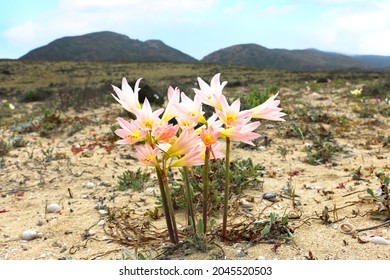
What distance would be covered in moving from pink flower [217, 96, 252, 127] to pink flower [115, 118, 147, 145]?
1.28 ft

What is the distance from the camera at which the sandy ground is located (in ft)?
7.97

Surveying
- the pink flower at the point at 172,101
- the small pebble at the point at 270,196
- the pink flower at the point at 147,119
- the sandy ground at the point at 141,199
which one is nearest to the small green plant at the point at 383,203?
the sandy ground at the point at 141,199

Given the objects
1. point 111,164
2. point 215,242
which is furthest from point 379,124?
point 215,242

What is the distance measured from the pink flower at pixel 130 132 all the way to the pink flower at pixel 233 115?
0.39 m

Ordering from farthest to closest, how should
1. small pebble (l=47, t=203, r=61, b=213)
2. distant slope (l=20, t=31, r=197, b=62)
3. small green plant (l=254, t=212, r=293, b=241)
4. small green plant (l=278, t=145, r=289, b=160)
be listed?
distant slope (l=20, t=31, r=197, b=62), small green plant (l=278, t=145, r=289, b=160), small pebble (l=47, t=203, r=61, b=213), small green plant (l=254, t=212, r=293, b=241)

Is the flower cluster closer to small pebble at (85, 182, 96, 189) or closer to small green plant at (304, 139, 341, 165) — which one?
small pebble at (85, 182, 96, 189)

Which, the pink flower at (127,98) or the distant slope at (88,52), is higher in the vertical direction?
the distant slope at (88,52)

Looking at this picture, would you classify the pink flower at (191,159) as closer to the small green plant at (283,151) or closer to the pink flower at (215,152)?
the pink flower at (215,152)

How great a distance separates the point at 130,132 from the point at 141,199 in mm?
1836

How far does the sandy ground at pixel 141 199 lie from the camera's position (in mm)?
2428

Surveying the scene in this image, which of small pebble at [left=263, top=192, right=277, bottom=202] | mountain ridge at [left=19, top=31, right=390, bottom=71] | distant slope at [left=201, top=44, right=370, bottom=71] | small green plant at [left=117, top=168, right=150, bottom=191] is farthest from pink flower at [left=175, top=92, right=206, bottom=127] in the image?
distant slope at [left=201, top=44, right=370, bottom=71]

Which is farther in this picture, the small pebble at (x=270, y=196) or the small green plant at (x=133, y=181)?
the small green plant at (x=133, y=181)

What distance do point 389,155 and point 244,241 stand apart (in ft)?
10.7
